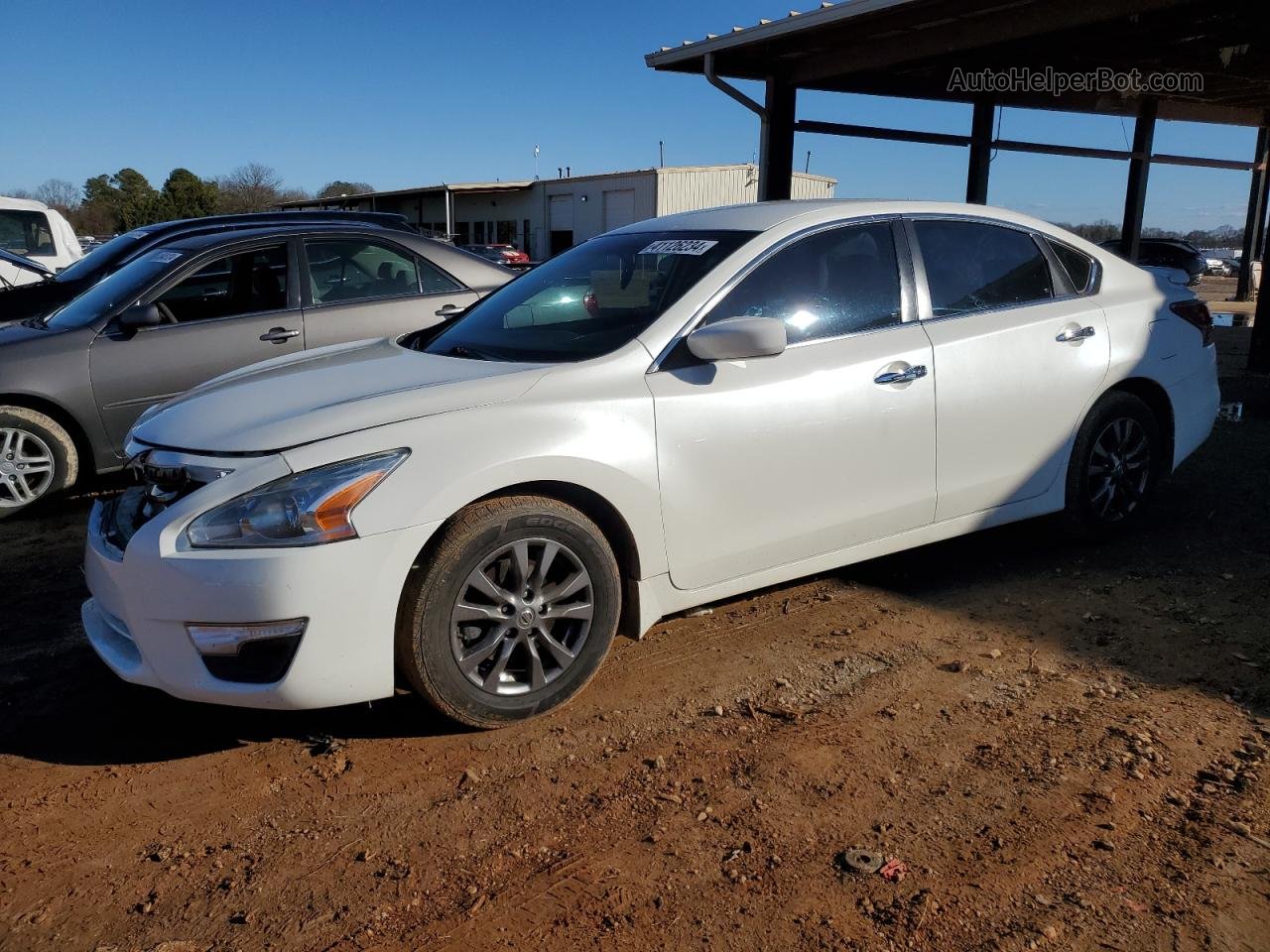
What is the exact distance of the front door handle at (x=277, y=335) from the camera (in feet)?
20.2

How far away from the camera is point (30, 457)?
5.79 meters

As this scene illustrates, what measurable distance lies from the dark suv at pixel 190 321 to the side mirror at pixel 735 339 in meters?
3.13

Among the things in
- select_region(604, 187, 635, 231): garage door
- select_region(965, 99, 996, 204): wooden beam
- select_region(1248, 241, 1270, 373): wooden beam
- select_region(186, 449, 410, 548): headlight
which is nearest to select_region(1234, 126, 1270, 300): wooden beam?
select_region(965, 99, 996, 204): wooden beam

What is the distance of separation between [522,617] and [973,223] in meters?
2.74

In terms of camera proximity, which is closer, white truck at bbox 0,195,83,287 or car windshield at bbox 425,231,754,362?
car windshield at bbox 425,231,754,362

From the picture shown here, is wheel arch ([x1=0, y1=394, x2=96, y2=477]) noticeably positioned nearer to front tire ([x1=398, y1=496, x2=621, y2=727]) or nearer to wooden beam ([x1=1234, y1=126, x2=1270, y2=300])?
front tire ([x1=398, y1=496, x2=621, y2=727])

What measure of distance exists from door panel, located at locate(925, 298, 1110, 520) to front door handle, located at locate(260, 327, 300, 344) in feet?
13.1

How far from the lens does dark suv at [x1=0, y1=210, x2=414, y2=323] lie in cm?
751

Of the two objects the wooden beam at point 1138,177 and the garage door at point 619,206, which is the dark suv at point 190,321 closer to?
the wooden beam at point 1138,177

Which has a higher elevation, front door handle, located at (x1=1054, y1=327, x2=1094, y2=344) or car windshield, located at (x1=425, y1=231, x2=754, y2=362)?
car windshield, located at (x1=425, y1=231, x2=754, y2=362)

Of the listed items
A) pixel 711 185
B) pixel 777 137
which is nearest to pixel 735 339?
pixel 777 137

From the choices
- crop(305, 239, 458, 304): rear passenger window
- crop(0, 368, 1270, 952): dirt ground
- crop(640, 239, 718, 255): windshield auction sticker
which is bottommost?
crop(0, 368, 1270, 952): dirt ground

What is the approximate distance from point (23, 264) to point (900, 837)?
9754 millimetres

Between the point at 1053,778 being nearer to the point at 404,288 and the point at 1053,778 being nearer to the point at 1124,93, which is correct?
the point at 404,288
